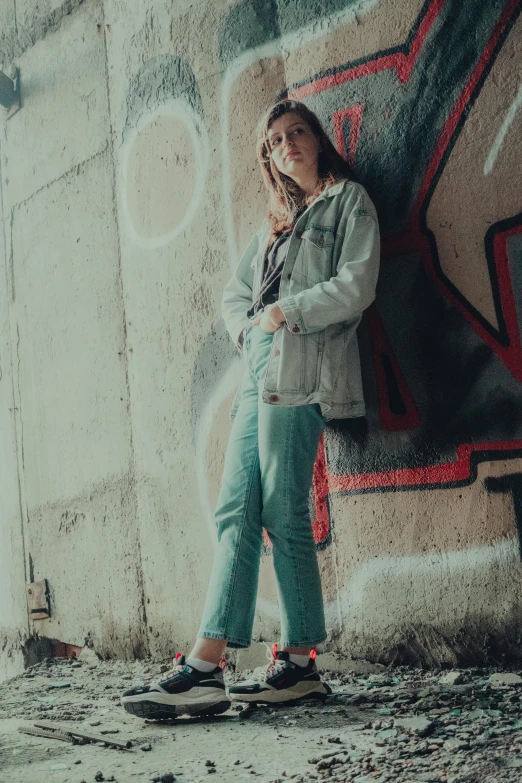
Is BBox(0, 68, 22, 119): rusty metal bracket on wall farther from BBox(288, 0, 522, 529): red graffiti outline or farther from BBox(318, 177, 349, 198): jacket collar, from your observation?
BBox(318, 177, 349, 198): jacket collar

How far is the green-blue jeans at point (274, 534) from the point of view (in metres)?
2.71

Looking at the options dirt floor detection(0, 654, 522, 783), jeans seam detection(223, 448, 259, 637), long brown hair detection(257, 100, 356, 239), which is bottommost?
dirt floor detection(0, 654, 522, 783)

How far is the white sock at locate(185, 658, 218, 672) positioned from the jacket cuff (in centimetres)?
119

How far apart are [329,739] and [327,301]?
1433 millimetres

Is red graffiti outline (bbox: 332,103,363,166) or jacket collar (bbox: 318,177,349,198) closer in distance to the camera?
jacket collar (bbox: 318,177,349,198)

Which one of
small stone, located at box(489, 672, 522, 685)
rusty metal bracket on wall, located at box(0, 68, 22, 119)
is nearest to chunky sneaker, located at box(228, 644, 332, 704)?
small stone, located at box(489, 672, 522, 685)

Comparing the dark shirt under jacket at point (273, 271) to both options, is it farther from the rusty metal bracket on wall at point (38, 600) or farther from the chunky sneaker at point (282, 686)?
the rusty metal bracket on wall at point (38, 600)

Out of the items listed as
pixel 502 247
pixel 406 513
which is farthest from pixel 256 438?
pixel 502 247

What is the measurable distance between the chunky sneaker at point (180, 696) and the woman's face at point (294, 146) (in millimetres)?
1917

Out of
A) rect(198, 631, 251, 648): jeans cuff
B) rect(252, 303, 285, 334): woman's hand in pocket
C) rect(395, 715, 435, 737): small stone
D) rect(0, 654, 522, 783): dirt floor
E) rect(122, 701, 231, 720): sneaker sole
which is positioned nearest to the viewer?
rect(0, 654, 522, 783): dirt floor

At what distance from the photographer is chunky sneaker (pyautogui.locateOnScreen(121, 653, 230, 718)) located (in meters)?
2.54

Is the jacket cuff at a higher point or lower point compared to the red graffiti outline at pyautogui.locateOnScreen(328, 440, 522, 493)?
higher

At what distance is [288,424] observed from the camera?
9.15 feet

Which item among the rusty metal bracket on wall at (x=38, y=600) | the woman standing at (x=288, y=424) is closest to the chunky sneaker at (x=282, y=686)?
the woman standing at (x=288, y=424)
